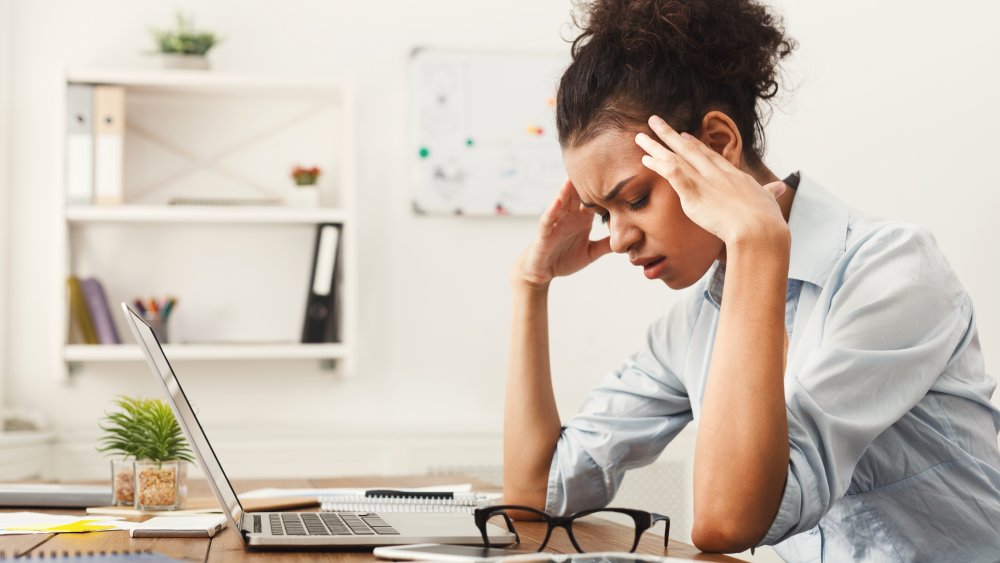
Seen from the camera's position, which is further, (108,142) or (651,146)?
(108,142)

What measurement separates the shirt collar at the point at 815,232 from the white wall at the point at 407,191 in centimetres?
166

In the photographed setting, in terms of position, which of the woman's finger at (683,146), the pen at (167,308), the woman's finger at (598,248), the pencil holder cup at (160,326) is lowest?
the pencil holder cup at (160,326)

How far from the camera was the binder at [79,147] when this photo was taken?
2.46m

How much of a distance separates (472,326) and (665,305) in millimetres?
560

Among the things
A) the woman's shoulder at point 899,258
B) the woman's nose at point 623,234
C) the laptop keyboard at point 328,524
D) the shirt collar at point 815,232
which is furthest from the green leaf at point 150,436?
the woman's shoulder at point 899,258

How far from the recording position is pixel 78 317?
2531 millimetres

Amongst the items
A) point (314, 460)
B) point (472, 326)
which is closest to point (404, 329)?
point (472, 326)

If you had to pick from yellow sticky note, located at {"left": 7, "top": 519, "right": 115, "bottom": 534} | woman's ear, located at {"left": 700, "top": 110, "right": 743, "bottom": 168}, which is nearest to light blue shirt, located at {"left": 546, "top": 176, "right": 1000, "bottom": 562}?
woman's ear, located at {"left": 700, "top": 110, "right": 743, "bottom": 168}

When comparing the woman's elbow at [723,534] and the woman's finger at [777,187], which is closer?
the woman's elbow at [723,534]

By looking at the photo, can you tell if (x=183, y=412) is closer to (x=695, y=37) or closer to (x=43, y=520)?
(x=43, y=520)

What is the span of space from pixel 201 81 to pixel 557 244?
1439 mm

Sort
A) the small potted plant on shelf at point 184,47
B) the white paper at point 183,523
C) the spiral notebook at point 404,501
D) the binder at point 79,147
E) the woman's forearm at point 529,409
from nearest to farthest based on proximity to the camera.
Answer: the white paper at point 183,523 < the spiral notebook at point 404,501 < the woman's forearm at point 529,409 < the binder at point 79,147 < the small potted plant on shelf at point 184,47

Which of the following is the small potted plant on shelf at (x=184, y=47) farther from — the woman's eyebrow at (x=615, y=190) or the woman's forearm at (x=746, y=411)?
the woman's forearm at (x=746, y=411)

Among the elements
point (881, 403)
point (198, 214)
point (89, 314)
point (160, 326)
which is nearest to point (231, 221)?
point (198, 214)
